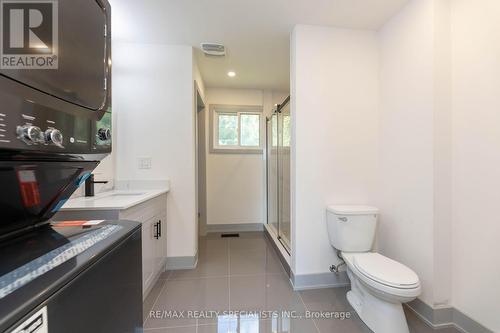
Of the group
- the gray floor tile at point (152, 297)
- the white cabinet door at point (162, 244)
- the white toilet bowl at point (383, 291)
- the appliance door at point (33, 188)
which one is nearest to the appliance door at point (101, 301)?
the appliance door at point (33, 188)

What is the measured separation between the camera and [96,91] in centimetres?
72

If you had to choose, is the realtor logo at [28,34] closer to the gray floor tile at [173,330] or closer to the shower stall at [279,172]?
the gray floor tile at [173,330]

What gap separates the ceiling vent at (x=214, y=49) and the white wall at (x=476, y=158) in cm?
192

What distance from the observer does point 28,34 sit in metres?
0.50

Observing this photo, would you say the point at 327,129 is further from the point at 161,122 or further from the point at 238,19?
the point at 161,122

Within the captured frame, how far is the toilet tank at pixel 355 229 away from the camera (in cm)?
182

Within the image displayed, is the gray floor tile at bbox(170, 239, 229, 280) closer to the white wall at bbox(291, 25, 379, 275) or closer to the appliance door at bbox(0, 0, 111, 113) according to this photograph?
the white wall at bbox(291, 25, 379, 275)

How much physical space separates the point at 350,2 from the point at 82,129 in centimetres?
204

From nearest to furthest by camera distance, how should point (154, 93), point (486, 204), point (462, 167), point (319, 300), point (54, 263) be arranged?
1. point (54, 263)
2. point (486, 204)
3. point (462, 167)
4. point (319, 300)
5. point (154, 93)

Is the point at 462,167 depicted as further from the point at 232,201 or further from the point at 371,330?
the point at 232,201

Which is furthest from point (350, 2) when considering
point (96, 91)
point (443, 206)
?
point (96, 91)

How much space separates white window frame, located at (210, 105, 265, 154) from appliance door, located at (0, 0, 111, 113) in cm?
279

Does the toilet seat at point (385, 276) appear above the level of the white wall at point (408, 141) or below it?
below

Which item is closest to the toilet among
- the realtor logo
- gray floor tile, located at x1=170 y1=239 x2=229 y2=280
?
gray floor tile, located at x1=170 y1=239 x2=229 y2=280
